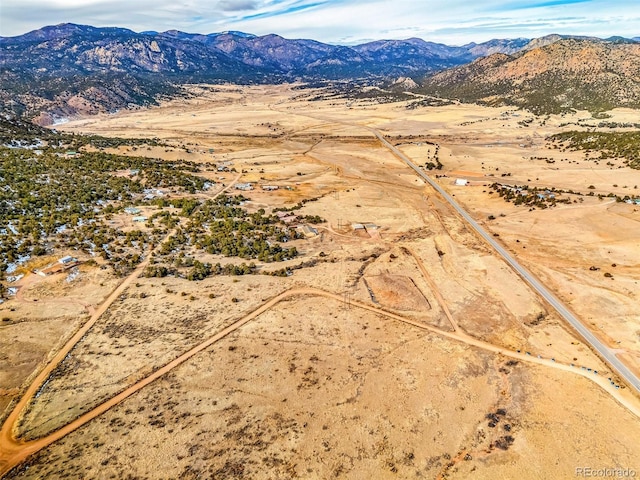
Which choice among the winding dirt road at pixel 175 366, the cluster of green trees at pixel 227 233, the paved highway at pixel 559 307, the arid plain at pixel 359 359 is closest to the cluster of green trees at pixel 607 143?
the arid plain at pixel 359 359

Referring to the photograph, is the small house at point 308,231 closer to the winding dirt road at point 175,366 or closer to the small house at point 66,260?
the winding dirt road at point 175,366

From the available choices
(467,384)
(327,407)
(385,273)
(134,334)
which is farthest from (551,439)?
(134,334)

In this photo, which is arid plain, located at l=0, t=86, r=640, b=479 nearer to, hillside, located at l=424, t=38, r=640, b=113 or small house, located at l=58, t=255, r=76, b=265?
small house, located at l=58, t=255, r=76, b=265

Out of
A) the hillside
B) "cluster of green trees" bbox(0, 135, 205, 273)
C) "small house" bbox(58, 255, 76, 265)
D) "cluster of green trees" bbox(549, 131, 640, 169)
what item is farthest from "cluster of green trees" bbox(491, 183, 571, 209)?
the hillside

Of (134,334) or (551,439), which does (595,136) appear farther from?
Result: (134,334)

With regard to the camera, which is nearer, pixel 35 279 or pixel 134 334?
pixel 134 334

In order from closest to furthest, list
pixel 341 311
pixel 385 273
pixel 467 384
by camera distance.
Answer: pixel 467 384 → pixel 341 311 → pixel 385 273
